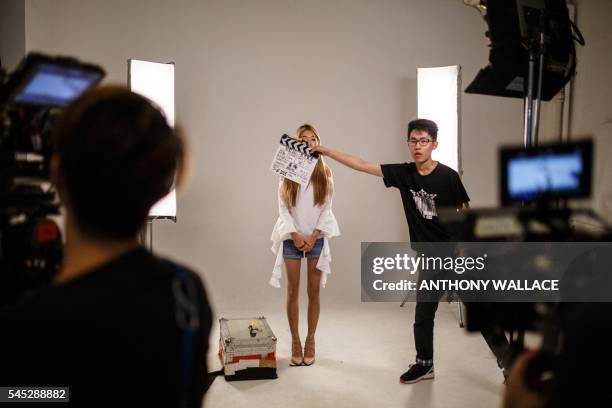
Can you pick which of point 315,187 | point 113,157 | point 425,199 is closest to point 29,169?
point 113,157

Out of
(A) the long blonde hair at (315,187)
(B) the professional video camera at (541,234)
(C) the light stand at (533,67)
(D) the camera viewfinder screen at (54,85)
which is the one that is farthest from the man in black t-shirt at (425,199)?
(D) the camera viewfinder screen at (54,85)

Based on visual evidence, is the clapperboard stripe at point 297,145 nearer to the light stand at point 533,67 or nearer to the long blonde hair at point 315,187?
the long blonde hair at point 315,187

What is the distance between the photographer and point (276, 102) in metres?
4.69

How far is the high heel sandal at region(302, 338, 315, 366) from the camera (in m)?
3.33

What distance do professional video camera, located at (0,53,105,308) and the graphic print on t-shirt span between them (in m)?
2.14

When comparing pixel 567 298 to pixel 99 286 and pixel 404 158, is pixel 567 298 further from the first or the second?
pixel 404 158

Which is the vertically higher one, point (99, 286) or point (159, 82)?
point (159, 82)

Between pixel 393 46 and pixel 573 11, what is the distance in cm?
148

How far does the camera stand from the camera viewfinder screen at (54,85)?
1.05 meters

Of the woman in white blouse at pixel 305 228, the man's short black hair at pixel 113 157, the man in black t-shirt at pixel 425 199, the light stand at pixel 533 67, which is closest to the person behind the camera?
the man's short black hair at pixel 113 157

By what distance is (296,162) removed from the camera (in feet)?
10.2

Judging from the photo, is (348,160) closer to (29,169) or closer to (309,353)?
(309,353)

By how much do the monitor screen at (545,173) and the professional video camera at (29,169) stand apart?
3.03ft

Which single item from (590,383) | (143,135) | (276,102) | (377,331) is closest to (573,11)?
(276,102)
